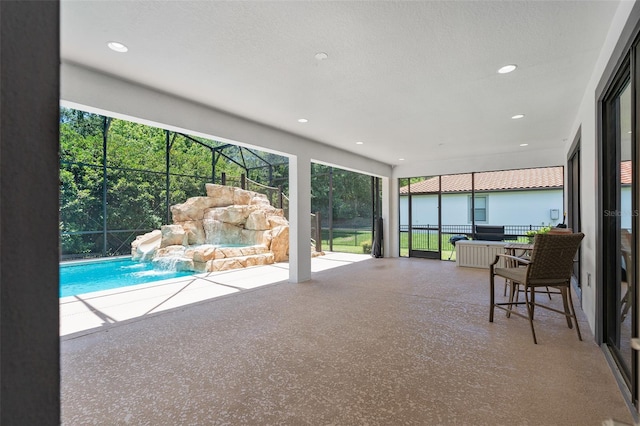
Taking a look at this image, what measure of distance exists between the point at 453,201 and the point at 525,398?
8.07 m

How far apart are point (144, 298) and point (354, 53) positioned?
4458mm

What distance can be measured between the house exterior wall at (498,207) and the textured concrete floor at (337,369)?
475 cm

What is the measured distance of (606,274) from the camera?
2.68 meters

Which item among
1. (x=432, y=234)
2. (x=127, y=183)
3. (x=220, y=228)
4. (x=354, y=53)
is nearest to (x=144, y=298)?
(x=354, y=53)

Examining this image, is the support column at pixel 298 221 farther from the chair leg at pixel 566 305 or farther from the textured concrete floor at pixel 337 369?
the chair leg at pixel 566 305

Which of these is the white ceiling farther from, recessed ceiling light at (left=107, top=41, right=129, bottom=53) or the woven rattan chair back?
the woven rattan chair back

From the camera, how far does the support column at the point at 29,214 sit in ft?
1.46

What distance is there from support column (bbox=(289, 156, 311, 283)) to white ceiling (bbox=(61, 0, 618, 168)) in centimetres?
125

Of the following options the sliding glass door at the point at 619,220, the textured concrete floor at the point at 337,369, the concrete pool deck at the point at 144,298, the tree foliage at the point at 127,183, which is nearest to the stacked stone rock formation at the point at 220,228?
the tree foliage at the point at 127,183

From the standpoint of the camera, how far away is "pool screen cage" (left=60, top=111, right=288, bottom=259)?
398 inches

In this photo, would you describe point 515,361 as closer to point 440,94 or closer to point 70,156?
point 440,94

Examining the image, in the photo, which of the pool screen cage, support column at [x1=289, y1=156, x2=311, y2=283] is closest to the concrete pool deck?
support column at [x1=289, y1=156, x2=311, y2=283]

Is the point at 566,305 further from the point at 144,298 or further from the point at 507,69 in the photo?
the point at 144,298

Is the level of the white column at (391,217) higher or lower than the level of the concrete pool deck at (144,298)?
higher
